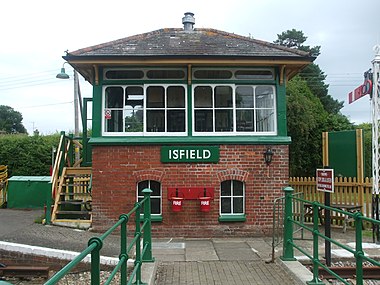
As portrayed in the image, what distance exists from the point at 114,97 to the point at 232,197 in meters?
4.03

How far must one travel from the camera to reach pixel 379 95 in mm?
9812

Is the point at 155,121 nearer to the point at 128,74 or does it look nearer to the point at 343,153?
the point at 128,74

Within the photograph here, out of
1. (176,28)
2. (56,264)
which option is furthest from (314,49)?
(56,264)

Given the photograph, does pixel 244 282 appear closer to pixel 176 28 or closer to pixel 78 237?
pixel 78 237

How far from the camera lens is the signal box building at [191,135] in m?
10.8

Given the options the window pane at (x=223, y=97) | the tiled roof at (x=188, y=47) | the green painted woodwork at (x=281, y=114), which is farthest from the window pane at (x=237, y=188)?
the tiled roof at (x=188, y=47)

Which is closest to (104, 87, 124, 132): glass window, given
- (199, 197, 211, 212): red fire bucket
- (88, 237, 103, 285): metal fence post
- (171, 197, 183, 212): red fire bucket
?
(171, 197, 183, 212): red fire bucket

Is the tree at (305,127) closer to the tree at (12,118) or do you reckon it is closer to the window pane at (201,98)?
the window pane at (201,98)

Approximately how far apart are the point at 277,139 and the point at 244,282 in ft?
16.7

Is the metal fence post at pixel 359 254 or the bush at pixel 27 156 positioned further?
the bush at pixel 27 156

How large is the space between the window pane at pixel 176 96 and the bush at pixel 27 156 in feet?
38.7

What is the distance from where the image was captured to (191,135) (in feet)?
36.1

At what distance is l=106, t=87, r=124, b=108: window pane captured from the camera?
1115cm

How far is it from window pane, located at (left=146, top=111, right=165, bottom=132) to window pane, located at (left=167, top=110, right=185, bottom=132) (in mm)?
165
